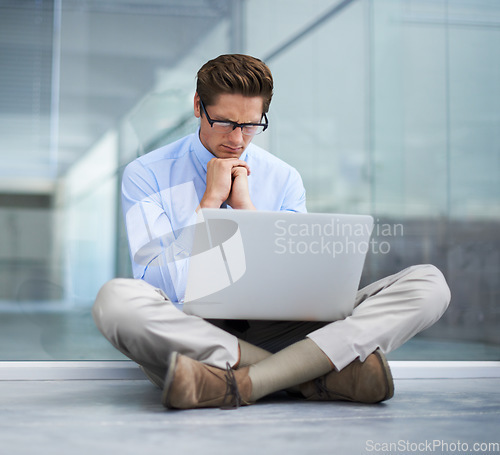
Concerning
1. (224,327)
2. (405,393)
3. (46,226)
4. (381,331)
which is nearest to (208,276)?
(224,327)

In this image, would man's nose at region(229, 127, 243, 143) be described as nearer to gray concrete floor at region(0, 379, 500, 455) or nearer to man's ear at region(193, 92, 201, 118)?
man's ear at region(193, 92, 201, 118)

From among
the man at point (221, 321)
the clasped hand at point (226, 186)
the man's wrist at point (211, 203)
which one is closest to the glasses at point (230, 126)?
the man at point (221, 321)

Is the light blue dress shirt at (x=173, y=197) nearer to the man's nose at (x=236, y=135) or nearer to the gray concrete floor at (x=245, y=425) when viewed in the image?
the man's nose at (x=236, y=135)

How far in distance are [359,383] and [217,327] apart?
1.36ft

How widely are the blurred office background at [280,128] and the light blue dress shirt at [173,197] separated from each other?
44cm

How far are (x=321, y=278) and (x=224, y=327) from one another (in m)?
0.43

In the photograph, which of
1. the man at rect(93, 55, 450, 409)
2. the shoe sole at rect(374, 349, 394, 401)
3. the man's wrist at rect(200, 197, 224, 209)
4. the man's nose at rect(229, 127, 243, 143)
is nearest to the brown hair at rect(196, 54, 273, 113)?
the man at rect(93, 55, 450, 409)

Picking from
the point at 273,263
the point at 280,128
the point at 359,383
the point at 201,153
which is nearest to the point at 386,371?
the point at 359,383

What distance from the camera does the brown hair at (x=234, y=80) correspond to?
2.02 meters

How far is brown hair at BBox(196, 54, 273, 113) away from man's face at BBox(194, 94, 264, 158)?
0.8 inches

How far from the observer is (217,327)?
5.68 feet

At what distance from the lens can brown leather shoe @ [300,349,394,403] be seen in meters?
1.68

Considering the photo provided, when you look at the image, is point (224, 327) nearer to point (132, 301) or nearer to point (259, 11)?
point (132, 301)

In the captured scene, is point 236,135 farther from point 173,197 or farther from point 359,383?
point 359,383
